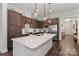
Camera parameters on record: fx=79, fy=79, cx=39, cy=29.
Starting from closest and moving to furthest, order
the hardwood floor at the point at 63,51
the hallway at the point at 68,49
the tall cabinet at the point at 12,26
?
the tall cabinet at the point at 12,26 → the hardwood floor at the point at 63,51 → the hallway at the point at 68,49

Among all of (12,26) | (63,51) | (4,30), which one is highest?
(12,26)

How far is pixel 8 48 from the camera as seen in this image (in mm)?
2748

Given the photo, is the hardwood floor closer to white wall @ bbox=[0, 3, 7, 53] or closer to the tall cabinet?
white wall @ bbox=[0, 3, 7, 53]

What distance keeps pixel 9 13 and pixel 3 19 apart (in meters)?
0.37

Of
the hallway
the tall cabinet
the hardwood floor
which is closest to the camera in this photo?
the tall cabinet

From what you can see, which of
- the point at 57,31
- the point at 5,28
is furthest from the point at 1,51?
the point at 57,31

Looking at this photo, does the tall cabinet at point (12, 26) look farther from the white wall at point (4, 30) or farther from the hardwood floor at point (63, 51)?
the hardwood floor at point (63, 51)

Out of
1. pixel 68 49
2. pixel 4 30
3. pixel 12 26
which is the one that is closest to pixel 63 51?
pixel 68 49

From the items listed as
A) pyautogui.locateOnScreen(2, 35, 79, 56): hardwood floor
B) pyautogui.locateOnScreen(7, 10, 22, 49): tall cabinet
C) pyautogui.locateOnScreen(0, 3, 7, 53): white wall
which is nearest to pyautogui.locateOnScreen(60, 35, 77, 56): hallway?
pyautogui.locateOnScreen(2, 35, 79, 56): hardwood floor

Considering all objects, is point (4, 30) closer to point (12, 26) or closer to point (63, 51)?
point (12, 26)

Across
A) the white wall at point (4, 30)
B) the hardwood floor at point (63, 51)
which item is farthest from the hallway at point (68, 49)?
the white wall at point (4, 30)

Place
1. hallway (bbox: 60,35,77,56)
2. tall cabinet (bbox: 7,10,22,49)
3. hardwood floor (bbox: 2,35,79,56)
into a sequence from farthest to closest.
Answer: hallway (bbox: 60,35,77,56) < hardwood floor (bbox: 2,35,79,56) < tall cabinet (bbox: 7,10,22,49)

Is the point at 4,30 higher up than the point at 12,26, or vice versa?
the point at 12,26

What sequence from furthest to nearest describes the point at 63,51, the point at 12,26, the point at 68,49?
1. the point at 68,49
2. the point at 63,51
3. the point at 12,26
